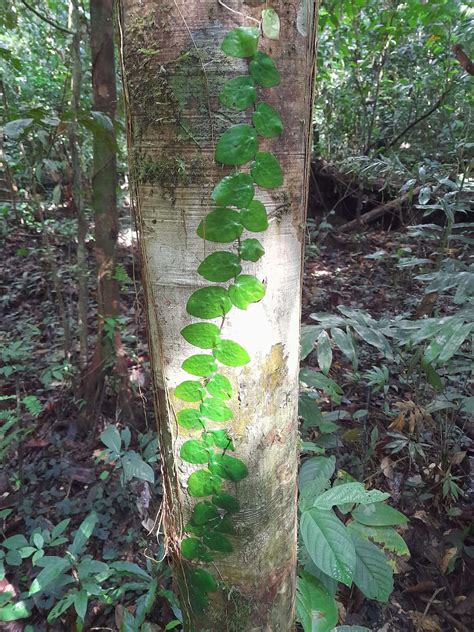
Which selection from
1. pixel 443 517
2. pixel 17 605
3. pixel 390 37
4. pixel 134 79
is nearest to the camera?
pixel 134 79

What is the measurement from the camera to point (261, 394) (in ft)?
2.31

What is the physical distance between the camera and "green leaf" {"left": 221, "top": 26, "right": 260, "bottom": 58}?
534 mm

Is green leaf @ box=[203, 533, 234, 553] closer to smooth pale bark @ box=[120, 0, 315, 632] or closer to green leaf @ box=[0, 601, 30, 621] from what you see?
smooth pale bark @ box=[120, 0, 315, 632]

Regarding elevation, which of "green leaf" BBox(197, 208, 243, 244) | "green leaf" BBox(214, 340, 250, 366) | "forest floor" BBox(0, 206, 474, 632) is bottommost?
"forest floor" BBox(0, 206, 474, 632)

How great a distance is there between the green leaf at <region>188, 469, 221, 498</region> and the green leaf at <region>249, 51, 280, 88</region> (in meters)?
0.60

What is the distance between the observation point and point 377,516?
1181 mm

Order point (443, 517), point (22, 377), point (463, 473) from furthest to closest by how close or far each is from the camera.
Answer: point (22, 377) < point (463, 473) < point (443, 517)

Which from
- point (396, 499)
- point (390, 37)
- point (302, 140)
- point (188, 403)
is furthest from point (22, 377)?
point (390, 37)

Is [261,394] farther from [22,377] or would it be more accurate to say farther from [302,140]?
[22,377]

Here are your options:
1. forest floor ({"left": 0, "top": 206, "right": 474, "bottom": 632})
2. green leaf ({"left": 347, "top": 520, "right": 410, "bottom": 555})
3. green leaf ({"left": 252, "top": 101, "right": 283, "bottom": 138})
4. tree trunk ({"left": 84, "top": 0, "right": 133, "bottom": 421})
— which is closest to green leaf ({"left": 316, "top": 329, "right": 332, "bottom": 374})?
forest floor ({"left": 0, "top": 206, "right": 474, "bottom": 632})

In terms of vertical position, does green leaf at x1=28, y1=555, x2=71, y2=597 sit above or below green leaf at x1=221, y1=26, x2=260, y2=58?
below

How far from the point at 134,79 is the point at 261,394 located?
0.51 meters

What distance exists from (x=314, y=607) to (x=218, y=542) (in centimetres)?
42

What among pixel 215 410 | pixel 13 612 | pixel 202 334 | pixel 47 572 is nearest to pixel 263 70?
Result: pixel 202 334
